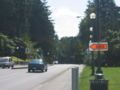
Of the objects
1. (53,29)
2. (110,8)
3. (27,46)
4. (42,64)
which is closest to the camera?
(42,64)

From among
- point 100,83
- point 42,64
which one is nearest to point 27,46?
point 42,64

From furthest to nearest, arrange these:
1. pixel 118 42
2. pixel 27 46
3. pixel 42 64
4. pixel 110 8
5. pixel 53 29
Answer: pixel 53 29 → pixel 110 8 → pixel 27 46 → pixel 118 42 → pixel 42 64

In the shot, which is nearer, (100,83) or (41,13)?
(100,83)

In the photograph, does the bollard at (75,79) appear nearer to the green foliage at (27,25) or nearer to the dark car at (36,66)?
the dark car at (36,66)

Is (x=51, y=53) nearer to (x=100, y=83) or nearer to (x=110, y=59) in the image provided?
(x=110, y=59)

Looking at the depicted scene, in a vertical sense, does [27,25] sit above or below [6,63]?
above

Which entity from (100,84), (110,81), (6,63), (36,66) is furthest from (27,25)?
(100,84)

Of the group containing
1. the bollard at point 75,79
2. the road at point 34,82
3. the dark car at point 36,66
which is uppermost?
the dark car at point 36,66

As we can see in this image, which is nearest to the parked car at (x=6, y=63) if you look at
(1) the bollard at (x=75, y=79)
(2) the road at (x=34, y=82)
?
(2) the road at (x=34, y=82)

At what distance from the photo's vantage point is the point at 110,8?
131875 millimetres

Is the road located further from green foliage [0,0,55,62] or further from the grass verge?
green foliage [0,0,55,62]

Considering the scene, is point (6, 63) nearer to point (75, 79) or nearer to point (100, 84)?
point (100, 84)

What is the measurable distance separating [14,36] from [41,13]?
52.2 ft

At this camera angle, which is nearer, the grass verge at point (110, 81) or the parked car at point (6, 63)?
the grass verge at point (110, 81)
